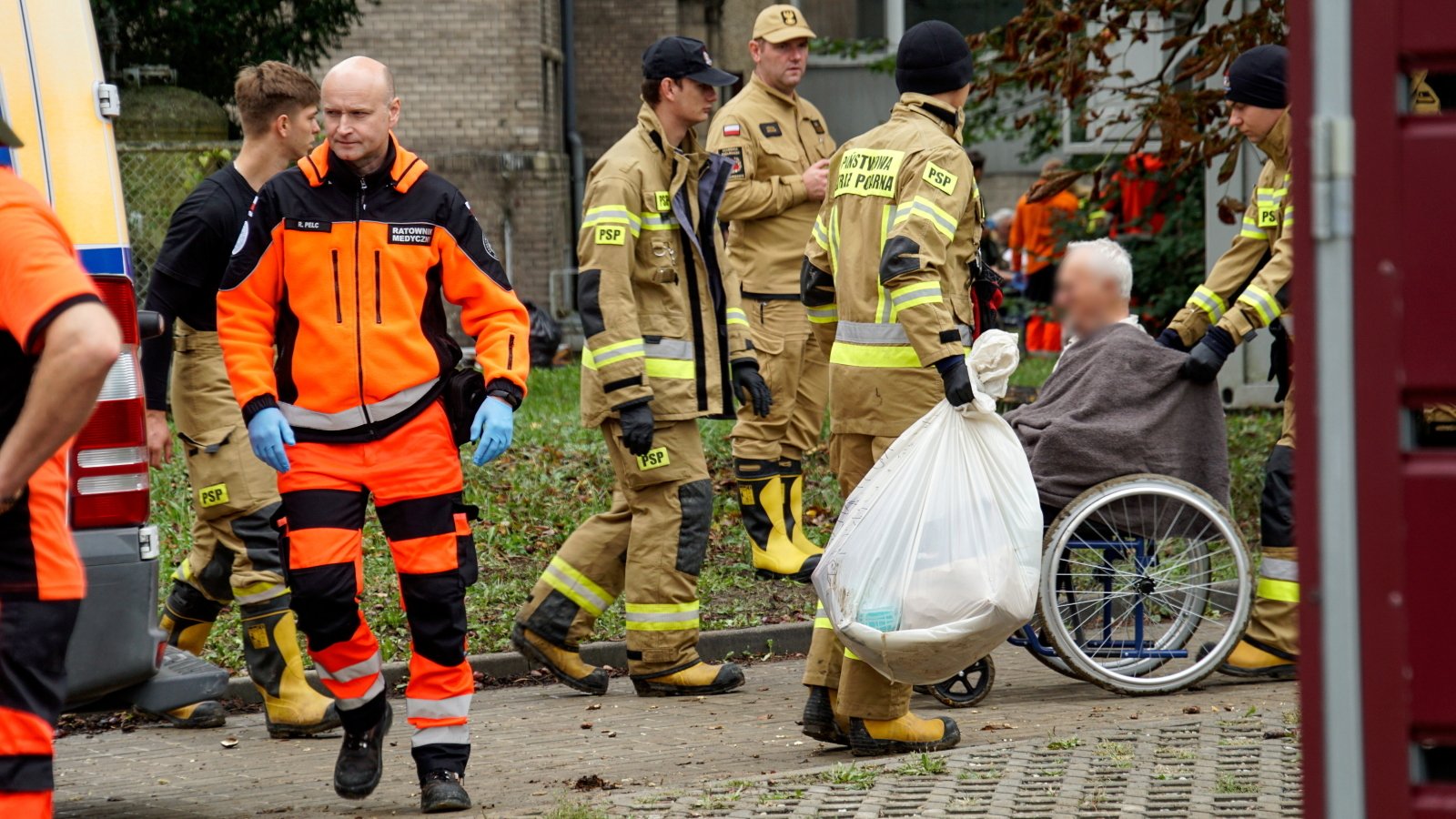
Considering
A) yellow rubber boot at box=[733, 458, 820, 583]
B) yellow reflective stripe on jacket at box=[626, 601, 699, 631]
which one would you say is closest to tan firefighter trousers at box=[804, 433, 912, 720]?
yellow reflective stripe on jacket at box=[626, 601, 699, 631]

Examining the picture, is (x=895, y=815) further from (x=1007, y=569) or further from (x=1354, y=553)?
(x=1354, y=553)

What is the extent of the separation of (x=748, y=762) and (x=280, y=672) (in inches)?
61.9

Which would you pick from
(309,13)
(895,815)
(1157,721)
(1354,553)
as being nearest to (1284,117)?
(1157,721)

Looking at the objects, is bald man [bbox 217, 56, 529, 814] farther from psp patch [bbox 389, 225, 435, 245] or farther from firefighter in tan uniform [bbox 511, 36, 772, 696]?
firefighter in tan uniform [bbox 511, 36, 772, 696]

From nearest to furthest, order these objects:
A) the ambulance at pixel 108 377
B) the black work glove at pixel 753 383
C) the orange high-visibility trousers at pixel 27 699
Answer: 1. the orange high-visibility trousers at pixel 27 699
2. the ambulance at pixel 108 377
3. the black work glove at pixel 753 383

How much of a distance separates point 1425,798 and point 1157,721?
306cm

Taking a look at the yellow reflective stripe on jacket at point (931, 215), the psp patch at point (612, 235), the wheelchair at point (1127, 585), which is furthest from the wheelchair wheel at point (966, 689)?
the psp patch at point (612, 235)

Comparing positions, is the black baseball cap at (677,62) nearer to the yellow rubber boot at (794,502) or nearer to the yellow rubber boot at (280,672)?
the yellow rubber boot at (280,672)

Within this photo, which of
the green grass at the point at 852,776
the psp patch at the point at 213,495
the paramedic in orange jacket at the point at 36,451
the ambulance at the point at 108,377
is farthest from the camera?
the psp patch at the point at 213,495

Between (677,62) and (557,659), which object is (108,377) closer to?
(557,659)

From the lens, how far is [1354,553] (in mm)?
2375

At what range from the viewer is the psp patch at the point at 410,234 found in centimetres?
490

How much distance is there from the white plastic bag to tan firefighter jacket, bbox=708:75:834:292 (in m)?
3.11

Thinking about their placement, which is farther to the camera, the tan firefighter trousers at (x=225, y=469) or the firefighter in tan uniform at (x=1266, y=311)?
the firefighter in tan uniform at (x=1266, y=311)
